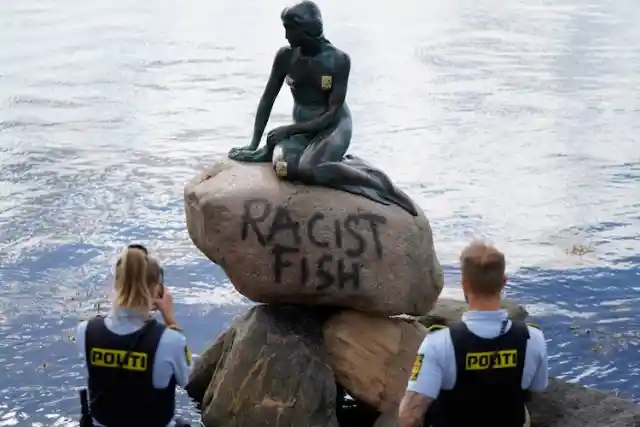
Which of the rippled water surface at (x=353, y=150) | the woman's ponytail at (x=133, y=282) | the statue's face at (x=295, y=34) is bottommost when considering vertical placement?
the rippled water surface at (x=353, y=150)

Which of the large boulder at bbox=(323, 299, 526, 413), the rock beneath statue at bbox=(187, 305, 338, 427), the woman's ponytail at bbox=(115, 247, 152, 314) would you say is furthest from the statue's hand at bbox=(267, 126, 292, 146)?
the woman's ponytail at bbox=(115, 247, 152, 314)

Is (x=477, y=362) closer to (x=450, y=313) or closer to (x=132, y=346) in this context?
(x=132, y=346)

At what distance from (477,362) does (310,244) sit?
3324mm

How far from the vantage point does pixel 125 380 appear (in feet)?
16.7

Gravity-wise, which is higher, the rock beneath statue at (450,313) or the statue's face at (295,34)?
the statue's face at (295,34)

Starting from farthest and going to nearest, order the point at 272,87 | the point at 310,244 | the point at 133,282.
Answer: the point at 272,87
the point at 310,244
the point at 133,282

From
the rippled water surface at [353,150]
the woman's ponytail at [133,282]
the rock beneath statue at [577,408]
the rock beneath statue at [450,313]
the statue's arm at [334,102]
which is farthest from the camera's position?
the rippled water surface at [353,150]

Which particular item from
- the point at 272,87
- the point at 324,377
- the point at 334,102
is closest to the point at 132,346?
the point at 324,377

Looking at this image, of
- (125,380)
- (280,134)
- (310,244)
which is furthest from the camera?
(280,134)

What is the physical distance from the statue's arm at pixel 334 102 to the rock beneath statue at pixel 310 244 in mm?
525

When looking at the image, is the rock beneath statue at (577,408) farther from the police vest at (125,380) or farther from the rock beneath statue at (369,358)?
the police vest at (125,380)

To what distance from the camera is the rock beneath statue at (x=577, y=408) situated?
7621mm

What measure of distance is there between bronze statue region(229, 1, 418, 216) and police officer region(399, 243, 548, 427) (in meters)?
3.46

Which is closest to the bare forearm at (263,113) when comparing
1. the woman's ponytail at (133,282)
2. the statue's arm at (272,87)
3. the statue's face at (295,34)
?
the statue's arm at (272,87)
